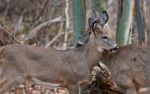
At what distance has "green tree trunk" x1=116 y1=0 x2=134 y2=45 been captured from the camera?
1345 cm

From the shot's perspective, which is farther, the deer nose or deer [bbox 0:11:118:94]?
the deer nose

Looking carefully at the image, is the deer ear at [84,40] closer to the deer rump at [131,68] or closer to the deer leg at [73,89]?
Answer: the deer rump at [131,68]

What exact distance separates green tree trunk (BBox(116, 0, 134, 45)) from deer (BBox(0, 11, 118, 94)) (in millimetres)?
903

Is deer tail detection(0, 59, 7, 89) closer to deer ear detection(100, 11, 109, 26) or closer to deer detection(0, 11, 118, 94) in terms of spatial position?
deer detection(0, 11, 118, 94)

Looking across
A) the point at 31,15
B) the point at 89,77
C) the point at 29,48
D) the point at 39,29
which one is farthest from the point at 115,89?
the point at 31,15

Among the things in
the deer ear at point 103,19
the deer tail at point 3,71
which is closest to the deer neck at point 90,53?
the deer ear at point 103,19

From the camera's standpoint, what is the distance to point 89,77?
12.4 meters

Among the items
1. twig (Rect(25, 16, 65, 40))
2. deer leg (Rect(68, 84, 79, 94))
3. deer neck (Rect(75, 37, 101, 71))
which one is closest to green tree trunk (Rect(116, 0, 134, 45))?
deer neck (Rect(75, 37, 101, 71))

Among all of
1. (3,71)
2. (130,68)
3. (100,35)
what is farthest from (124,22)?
(3,71)

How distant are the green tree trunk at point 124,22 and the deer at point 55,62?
35.5 inches

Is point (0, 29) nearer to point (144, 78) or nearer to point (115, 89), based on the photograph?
point (115, 89)

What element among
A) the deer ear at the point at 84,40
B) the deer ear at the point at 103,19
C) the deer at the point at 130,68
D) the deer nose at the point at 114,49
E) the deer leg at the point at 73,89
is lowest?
the deer leg at the point at 73,89

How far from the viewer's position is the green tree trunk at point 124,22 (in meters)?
13.5

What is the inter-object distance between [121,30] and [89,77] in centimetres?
161
